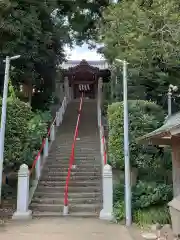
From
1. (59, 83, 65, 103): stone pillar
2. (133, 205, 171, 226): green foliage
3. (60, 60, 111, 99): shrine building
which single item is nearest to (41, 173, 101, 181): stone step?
(133, 205, 171, 226): green foliage

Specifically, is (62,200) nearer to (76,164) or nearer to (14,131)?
(14,131)

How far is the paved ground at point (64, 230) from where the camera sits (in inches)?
317

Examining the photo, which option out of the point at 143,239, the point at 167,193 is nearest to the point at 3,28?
the point at 167,193

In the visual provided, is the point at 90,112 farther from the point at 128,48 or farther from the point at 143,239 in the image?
the point at 143,239

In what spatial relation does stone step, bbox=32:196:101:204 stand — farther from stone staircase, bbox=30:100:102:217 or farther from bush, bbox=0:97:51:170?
bush, bbox=0:97:51:170

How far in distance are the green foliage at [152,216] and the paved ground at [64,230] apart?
685 millimetres

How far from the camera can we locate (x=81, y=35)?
25500 millimetres

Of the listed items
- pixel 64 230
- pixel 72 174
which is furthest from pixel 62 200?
pixel 64 230

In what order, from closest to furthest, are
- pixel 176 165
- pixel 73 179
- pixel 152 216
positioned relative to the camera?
1. pixel 176 165
2. pixel 152 216
3. pixel 73 179

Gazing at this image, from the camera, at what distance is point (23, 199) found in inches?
419

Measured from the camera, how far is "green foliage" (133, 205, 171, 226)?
9383 mm

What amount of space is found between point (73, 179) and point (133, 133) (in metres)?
3.15

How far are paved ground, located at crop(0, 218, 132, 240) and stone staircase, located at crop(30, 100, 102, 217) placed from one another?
0.99 m

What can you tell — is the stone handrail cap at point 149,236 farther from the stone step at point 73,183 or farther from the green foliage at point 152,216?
the stone step at point 73,183
